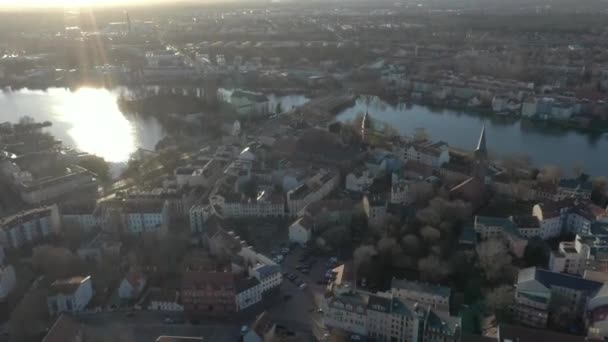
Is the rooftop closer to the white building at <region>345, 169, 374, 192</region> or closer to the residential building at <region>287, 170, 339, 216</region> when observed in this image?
the residential building at <region>287, 170, 339, 216</region>

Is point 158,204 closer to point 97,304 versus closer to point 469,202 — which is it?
point 97,304

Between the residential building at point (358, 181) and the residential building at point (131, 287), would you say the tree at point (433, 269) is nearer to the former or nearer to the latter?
the residential building at point (358, 181)

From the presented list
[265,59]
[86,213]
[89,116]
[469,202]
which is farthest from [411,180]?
[265,59]

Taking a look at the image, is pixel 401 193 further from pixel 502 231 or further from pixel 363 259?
pixel 363 259

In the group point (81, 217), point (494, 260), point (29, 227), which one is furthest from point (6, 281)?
point (494, 260)

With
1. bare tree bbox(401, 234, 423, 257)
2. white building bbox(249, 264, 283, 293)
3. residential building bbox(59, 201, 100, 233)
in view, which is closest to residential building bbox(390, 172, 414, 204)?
bare tree bbox(401, 234, 423, 257)

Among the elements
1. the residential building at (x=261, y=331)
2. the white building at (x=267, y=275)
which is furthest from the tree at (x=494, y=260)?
the residential building at (x=261, y=331)
